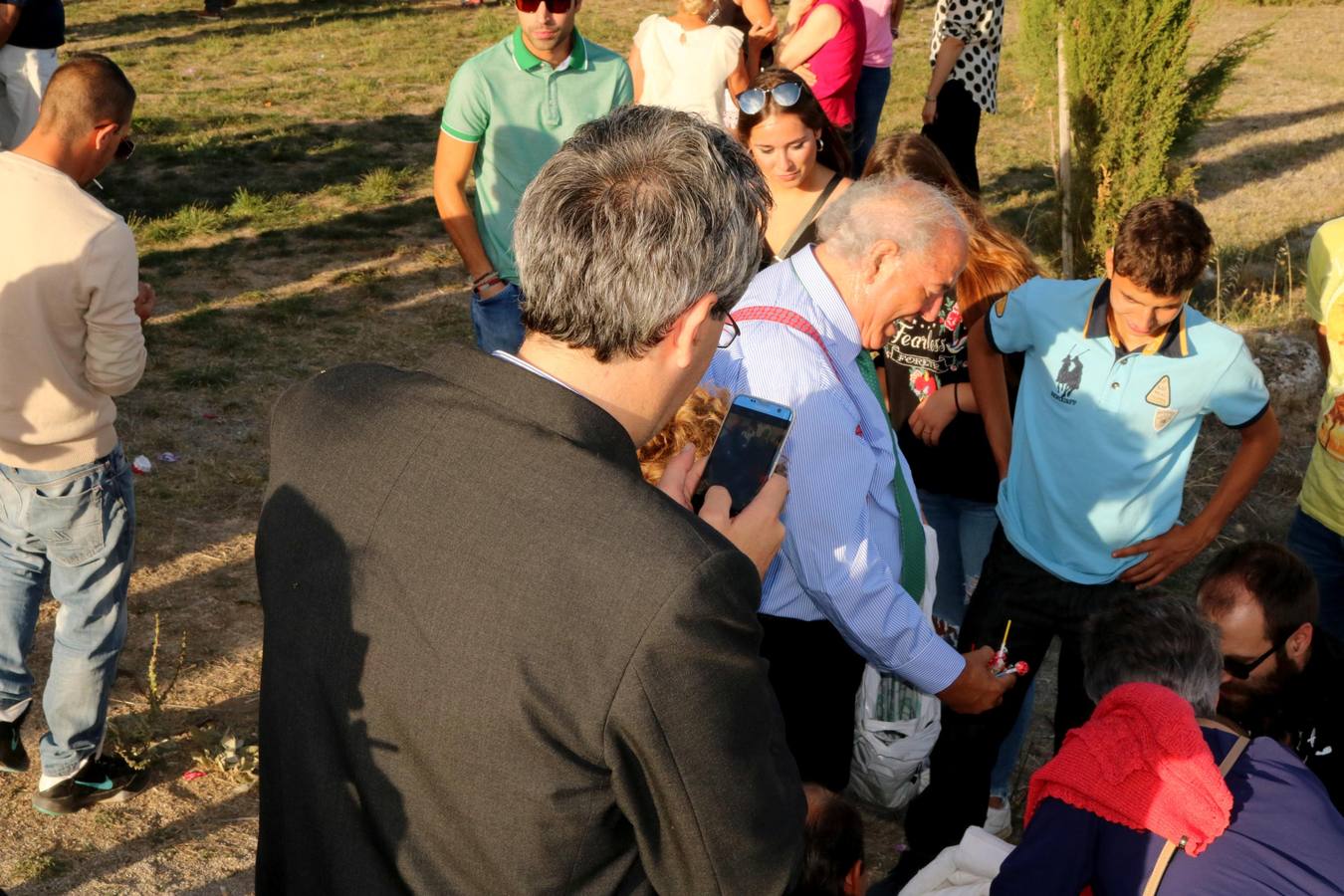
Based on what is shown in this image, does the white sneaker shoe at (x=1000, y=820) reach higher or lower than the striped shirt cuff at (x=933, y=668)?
lower

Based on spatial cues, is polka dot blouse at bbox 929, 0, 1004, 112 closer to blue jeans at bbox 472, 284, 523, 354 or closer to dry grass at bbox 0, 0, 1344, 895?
dry grass at bbox 0, 0, 1344, 895

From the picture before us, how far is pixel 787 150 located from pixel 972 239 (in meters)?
0.82

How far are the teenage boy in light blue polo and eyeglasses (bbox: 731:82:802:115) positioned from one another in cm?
123

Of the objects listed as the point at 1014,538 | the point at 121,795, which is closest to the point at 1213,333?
the point at 1014,538

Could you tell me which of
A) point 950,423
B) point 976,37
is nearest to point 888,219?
point 950,423

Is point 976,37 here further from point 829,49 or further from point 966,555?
point 966,555

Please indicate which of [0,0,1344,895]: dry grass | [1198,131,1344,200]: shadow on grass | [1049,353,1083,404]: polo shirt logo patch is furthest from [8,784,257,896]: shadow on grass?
[1198,131,1344,200]: shadow on grass

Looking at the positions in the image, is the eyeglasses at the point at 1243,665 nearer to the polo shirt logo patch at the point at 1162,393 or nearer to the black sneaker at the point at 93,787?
the polo shirt logo patch at the point at 1162,393

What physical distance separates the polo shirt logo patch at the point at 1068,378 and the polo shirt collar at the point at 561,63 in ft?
8.01

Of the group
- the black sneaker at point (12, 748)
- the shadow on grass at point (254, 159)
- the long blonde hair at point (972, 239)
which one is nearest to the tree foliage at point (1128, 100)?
the long blonde hair at point (972, 239)

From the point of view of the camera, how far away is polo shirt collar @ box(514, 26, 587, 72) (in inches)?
198

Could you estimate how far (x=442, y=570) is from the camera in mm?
1564

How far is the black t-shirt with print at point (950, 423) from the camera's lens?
4.16 meters

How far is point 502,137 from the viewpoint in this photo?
5.02 metres
